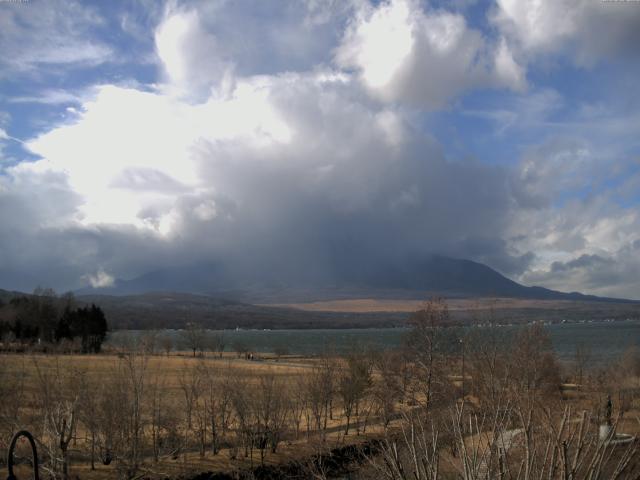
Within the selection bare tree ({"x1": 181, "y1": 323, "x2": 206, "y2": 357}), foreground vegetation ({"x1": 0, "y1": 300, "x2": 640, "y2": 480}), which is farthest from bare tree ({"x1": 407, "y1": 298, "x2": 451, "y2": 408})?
bare tree ({"x1": 181, "y1": 323, "x2": 206, "y2": 357})

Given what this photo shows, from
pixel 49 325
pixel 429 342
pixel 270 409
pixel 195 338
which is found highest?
pixel 429 342

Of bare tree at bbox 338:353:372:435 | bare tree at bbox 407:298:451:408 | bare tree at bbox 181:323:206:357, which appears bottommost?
bare tree at bbox 181:323:206:357

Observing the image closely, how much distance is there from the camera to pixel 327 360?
4475 cm

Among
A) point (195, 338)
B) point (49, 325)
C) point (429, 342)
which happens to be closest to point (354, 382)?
point (429, 342)

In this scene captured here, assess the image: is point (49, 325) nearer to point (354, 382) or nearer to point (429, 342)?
point (354, 382)

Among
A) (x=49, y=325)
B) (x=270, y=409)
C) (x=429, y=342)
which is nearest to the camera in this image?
(x=270, y=409)

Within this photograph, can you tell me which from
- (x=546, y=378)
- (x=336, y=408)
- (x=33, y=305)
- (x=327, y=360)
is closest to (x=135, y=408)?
(x=327, y=360)

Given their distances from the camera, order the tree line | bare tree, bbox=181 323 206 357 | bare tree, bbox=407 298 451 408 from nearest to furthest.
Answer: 1. bare tree, bbox=407 298 451 408
2. the tree line
3. bare tree, bbox=181 323 206 357

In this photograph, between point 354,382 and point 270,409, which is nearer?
point 270,409

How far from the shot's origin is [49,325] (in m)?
128

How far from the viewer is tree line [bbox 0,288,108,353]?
113812 millimetres

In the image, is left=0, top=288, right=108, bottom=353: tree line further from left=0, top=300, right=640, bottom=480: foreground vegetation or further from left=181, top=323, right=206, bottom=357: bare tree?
left=0, top=300, right=640, bottom=480: foreground vegetation

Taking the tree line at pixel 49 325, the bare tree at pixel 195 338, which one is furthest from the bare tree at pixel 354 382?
the bare tree at pixel 195 338

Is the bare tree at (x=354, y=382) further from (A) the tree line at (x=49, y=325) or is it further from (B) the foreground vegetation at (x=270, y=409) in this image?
(A) the tree line at (x=49, y=325)
